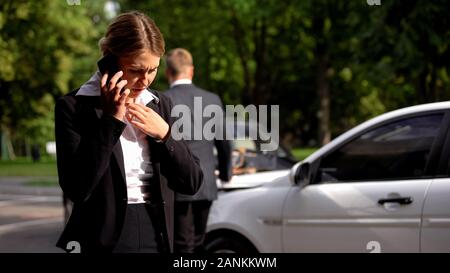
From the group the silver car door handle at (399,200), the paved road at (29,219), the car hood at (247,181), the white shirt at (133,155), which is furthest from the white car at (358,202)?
the paved road at (29,219)

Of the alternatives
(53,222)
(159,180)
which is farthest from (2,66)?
(159,180)

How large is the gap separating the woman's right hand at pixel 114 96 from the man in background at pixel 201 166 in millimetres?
2690

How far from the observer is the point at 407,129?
5.01 meters

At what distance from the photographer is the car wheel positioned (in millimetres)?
5609

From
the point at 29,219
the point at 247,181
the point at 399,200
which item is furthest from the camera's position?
the point at 29,219

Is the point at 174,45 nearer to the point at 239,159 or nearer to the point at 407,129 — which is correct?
the point at 239,159

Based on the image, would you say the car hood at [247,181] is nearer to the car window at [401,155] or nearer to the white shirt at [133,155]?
the car window at [401,155]

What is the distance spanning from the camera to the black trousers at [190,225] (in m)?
5.33

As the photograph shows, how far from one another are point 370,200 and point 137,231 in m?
2.30

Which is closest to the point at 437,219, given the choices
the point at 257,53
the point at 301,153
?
the point at 301,153

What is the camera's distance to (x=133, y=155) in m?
2.77

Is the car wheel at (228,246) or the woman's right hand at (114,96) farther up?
the woman's right hand at (114,96)

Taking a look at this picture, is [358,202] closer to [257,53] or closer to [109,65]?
[109,65]

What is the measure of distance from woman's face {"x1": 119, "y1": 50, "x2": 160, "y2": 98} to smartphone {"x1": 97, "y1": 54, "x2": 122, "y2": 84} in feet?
0.06
